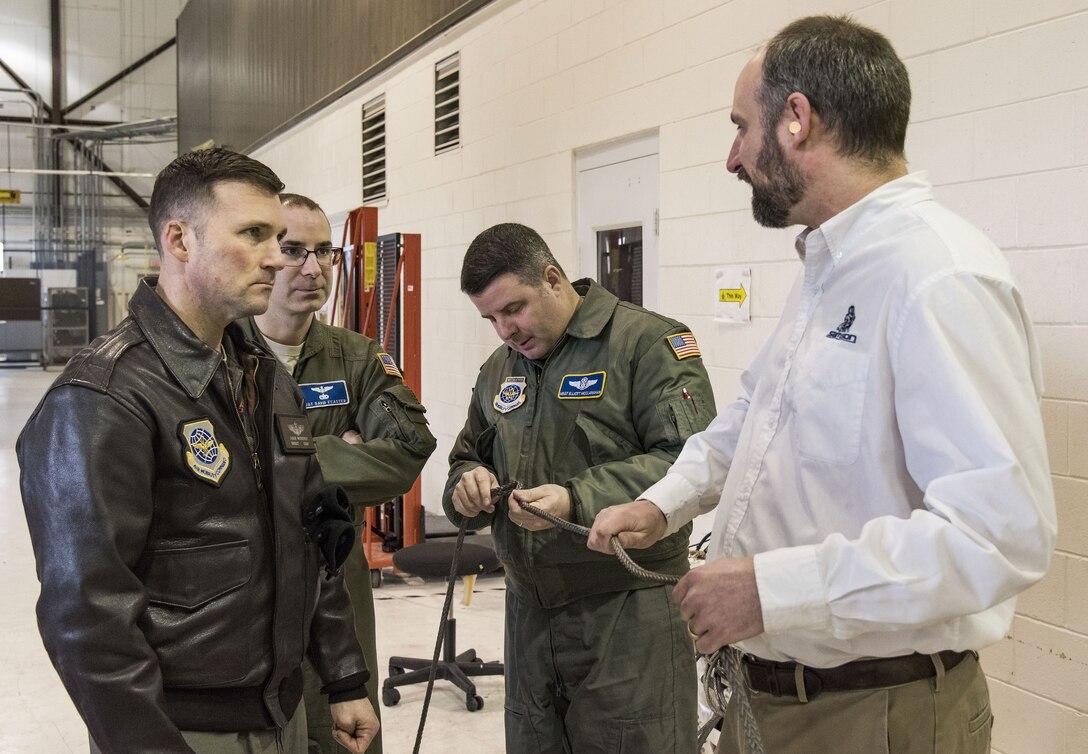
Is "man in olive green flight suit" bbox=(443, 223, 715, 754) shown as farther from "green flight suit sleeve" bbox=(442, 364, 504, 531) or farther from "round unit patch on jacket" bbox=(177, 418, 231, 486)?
"round unit patch on jacket" bbox=(177, 418, 231, 486)

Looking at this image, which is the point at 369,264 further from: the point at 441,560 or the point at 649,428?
the point at 649,428

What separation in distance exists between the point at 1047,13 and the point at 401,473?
220 centimetres

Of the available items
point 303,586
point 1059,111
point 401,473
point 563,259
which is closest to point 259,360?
point 303,586

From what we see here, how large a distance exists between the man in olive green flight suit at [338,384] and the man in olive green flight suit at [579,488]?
0.20 metres

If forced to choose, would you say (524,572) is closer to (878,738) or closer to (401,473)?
(401,473)

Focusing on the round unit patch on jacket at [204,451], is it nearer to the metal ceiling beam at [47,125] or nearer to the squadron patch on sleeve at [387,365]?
the squadron patch on sleeve at [387,365]

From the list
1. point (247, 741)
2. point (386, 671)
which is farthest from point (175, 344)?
point (386, 671)

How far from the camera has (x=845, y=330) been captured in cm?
131

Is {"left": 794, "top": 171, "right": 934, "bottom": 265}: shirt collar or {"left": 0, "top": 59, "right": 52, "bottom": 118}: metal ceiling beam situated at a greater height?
{"left": 0, "top": 59, "right": 52, "bottom": 118}: metal ceiling beam

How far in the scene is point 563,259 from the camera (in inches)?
203

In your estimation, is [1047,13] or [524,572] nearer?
[524,572]

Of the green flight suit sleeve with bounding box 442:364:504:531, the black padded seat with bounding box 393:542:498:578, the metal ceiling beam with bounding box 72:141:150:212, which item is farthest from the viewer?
the metal ceiling beam with bounding box 72:141:150:212

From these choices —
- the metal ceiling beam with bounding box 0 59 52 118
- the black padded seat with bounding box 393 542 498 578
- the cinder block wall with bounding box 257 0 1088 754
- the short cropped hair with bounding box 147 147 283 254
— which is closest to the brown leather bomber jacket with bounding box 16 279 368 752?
the short cropped hair with bounding box 147 147 283 254

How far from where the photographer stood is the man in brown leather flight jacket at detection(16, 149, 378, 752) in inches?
55.2
